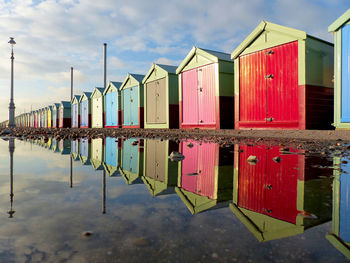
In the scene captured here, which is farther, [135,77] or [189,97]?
[135,77]

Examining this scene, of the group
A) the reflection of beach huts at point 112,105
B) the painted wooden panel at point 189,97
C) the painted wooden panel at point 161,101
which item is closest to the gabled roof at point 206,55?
the painted wooden panel at point 189,97

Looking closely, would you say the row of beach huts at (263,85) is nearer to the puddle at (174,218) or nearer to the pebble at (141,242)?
the puddle at (174,218)

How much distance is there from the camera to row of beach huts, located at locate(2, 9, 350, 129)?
864cm

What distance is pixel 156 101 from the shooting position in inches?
661

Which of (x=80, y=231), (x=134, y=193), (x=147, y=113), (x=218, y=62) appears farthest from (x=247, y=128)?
(x=80, y=231)

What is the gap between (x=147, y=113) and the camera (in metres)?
17.7

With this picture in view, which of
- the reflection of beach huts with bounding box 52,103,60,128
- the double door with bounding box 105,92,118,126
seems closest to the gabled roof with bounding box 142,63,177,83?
the double door with bounding box 105,92,118,126

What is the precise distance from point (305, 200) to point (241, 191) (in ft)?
1.44

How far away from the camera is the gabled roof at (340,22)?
7.81 meters

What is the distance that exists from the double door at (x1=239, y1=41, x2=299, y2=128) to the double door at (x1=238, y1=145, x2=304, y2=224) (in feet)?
23.7

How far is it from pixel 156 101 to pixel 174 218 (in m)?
15.8

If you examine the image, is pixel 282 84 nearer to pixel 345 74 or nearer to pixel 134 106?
pixel 345 74

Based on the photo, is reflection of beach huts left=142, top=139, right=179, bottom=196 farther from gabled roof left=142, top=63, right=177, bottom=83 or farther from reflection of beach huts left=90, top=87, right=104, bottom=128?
reflection of beach huts left=90, top=87, right=104, bottom=128

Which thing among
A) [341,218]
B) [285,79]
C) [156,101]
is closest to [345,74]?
[285,79]
